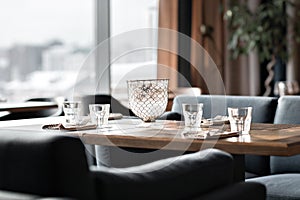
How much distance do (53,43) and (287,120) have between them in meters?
3.11

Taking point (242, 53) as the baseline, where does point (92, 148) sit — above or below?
below

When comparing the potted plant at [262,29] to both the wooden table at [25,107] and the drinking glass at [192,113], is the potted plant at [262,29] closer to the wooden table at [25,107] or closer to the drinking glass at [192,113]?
the wooden table at [25,107]

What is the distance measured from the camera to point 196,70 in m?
A: 6.69

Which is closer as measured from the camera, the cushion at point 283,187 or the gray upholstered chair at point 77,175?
the gray upholstered chair at point 77,175

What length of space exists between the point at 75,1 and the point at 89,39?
37 centimetres

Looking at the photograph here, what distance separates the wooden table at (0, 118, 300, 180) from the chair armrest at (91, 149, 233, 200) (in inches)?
16.1

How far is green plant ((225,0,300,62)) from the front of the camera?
21.9ft

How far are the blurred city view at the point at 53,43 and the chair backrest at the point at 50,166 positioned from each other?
414 centimetres

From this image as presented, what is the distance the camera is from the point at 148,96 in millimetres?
2918

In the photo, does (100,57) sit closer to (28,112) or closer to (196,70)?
(196,70)

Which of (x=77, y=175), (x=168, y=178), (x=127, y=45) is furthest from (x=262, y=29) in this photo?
(x=77, y=175)

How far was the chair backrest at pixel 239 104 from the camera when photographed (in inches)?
134

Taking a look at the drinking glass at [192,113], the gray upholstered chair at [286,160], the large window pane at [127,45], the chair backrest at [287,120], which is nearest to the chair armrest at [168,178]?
the drinking glass at [192,113]

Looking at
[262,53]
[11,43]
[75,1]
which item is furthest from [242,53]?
[11,43]
